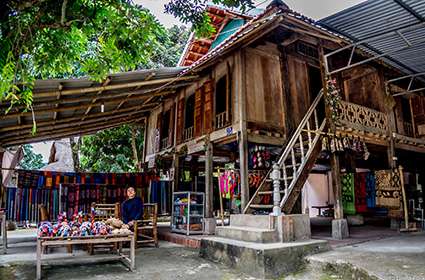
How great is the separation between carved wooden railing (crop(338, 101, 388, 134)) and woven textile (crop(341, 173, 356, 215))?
149 cm

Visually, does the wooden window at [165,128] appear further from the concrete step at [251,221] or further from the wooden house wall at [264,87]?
the concrete step at [251,221]

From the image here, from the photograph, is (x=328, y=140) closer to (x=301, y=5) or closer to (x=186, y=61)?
(x=301, y=5)

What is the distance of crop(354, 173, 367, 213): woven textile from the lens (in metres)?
8.77

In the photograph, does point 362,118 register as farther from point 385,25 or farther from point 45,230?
point 45,230

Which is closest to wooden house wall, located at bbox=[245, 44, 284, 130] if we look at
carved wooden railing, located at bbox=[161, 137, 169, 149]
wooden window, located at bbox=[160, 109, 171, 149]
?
wooden window, located at bbox=[160, 109, 171, 149]

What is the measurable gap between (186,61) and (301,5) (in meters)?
6.43

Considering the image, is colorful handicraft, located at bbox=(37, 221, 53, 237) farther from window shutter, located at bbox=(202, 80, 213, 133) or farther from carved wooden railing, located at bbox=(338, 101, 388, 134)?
carved wooden railing, located at bbox=(338, 101, 388, 134)

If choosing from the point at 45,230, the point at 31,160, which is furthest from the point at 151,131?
the point at 31,160

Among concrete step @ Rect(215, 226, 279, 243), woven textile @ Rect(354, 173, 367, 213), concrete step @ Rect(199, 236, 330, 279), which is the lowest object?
concrete step @ Rect(199, 236, 330, 279)

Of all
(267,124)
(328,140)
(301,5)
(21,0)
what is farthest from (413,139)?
(21,0)

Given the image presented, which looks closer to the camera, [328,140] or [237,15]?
[328,140]

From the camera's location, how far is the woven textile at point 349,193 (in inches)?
358

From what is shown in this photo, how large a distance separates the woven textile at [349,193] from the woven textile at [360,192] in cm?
12

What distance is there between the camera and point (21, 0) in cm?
302
